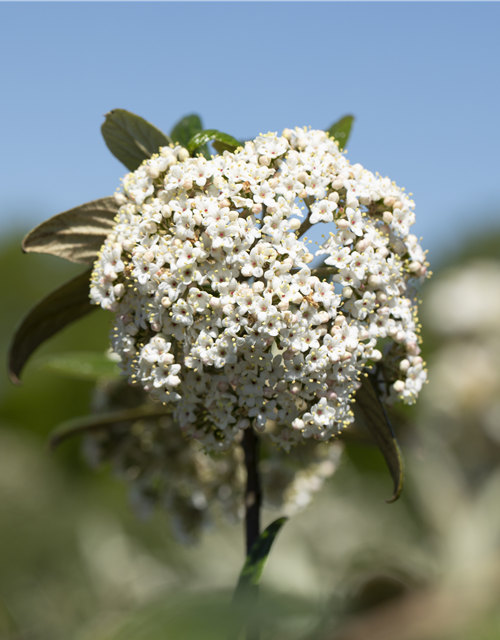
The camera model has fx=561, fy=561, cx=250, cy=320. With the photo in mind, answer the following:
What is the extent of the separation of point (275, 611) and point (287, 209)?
1168mm

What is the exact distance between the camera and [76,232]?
220 centimetres

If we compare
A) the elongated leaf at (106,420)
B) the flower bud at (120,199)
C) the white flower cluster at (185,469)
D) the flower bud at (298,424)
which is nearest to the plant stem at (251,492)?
the flower bud at (298,424)

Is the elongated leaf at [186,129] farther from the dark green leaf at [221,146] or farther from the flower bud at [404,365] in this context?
the flower bud at [404,365]

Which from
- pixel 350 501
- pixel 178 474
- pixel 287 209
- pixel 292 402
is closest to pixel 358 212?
pixel 287 209

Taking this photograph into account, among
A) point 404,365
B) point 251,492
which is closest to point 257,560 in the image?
point 251,492

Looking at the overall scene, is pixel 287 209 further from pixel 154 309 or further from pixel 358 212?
pixel 154 309

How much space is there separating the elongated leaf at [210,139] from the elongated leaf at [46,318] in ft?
2.32

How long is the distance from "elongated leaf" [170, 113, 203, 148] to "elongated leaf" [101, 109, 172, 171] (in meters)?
0.05

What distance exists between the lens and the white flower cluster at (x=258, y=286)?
69.6 inches

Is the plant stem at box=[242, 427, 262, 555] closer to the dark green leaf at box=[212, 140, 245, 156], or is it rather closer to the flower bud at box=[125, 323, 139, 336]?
the flower bud at box=[125, 323, 139, 336]

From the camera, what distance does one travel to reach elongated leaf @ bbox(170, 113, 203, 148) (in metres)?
2.26

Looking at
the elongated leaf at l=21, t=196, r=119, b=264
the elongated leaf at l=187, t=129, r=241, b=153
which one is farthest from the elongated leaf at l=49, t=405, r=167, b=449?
the elongated leaf at l=187, t=129, r=241, b=153

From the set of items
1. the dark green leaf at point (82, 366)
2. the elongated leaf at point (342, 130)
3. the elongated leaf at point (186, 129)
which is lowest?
the dark green leaf at point (82, 366)

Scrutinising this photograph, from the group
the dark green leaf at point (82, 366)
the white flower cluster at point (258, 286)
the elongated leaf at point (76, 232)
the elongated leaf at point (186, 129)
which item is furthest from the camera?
the dark green leaf at point (82, 366)
